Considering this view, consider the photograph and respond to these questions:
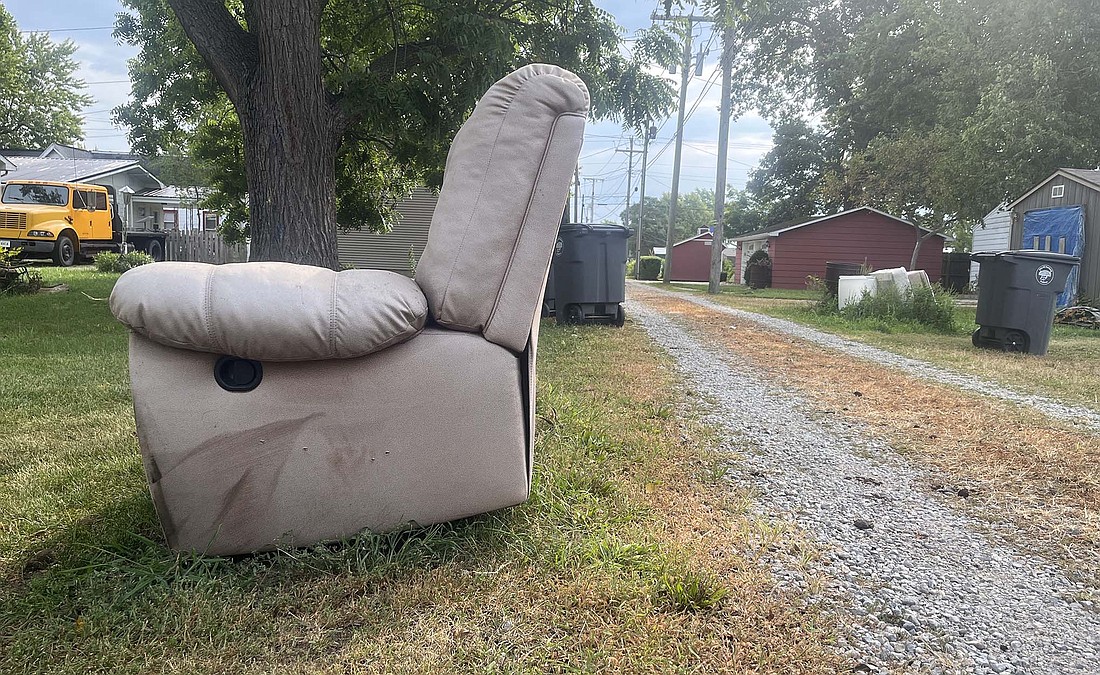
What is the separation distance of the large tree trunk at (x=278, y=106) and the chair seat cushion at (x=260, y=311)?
3.78m

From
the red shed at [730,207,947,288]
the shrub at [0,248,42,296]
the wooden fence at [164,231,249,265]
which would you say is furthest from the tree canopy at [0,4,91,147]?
the red shed at [730,207,947,288]

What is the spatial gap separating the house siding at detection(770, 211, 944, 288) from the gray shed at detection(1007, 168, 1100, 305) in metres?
11.4

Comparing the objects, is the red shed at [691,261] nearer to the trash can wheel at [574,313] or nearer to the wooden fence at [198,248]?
the wooden fence at [198,248]

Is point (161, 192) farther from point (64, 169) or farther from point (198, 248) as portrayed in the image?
point (198, 248)

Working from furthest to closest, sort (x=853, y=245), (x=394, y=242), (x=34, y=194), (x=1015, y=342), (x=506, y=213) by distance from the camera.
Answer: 1. (x=853, y=245)
2. (x=394, y=242)
3. (x=34, y=194)
4. (x=1015, y=342)
5. (x=506, y=213)

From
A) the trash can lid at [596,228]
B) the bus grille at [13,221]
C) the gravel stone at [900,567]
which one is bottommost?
the gravel stone at [900,567]

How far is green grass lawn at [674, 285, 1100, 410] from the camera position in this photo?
5160 millimetres

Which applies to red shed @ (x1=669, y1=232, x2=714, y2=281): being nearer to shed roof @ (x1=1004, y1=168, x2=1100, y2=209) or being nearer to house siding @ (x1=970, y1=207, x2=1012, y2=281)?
house siding @ (x1=970, y1=207, x2=1012, y2=281)

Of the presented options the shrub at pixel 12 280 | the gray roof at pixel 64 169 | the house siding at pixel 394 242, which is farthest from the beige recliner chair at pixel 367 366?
the gray roof at pixel 64 169

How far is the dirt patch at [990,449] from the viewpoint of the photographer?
239 centimetres

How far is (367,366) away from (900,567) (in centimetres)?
167

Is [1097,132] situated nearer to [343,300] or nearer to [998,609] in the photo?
[998,609]

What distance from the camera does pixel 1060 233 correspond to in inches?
512

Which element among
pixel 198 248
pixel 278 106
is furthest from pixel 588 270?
pixel 198 248
